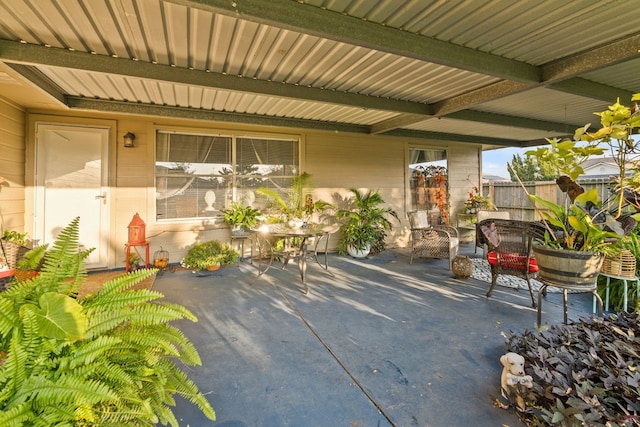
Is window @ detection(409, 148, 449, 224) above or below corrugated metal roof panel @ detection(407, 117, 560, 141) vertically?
below

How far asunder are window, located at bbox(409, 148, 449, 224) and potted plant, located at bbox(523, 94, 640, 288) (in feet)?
A: 15.3

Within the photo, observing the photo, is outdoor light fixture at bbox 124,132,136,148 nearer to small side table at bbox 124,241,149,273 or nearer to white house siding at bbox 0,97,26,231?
white house siding at bbox 0,97,26,231

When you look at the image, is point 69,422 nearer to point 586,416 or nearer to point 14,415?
point 14,415

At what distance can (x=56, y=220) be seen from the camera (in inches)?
175

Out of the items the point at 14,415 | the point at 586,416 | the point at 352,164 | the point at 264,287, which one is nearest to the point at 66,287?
the point at 14,415

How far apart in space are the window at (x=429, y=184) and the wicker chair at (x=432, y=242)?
6.13 feet

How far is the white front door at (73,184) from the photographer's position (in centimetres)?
435

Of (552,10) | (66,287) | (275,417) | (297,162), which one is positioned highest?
(552,10)

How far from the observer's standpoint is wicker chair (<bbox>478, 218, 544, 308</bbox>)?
3289 millimetres

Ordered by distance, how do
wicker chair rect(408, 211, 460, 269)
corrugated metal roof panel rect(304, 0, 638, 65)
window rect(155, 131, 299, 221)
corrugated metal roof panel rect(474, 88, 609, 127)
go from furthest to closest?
1. window rect(155, 131, 299, 221)
2. wicker chair rect(408, 211, 460, 269)
3. corrugated metal roof panel rect(474, 88, 609, 127)
4. corrugated metal roof panel rect(304, 0, 638, 65)

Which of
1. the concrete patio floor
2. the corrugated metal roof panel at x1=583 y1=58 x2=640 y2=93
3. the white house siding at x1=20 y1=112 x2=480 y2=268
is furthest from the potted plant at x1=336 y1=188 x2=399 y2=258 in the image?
the corrugated metal roof panel at x1=583 y1=58 x2=640 y2=93

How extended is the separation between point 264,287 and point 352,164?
11.7 ft

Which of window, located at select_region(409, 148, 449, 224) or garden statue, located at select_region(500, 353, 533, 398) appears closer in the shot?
garden statue, located at select_region(500, 353, 533, 398)

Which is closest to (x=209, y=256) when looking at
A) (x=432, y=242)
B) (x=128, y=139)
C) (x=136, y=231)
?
Result: (x=136, y=231)
